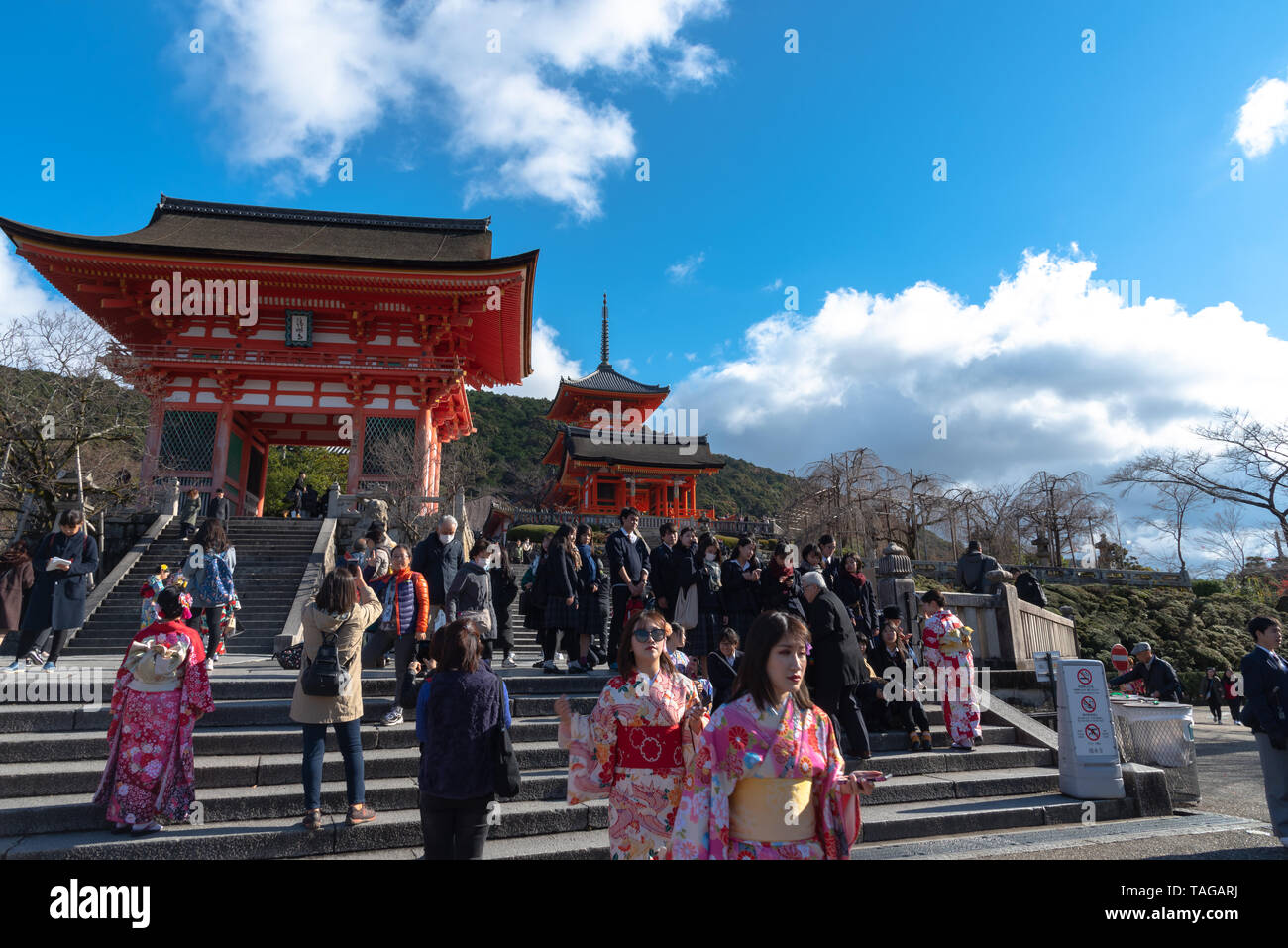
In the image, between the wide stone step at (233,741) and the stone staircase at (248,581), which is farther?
the stone staircase at (248,581)

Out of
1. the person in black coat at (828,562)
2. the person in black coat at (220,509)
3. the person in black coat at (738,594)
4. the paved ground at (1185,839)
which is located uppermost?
the person in black coat at (220,509)

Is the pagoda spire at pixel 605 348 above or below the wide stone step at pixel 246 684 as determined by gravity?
above

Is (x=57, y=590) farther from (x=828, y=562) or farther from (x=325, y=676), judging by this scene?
(x=828, y=562)

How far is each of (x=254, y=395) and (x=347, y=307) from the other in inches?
139

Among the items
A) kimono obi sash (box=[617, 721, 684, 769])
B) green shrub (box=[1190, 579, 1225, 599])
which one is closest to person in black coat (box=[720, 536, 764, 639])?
kimono obi sash (box=[617, 721, 684, 769])

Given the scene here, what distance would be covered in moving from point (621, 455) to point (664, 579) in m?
27.2

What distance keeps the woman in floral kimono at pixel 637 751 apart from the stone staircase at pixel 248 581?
8274 mm

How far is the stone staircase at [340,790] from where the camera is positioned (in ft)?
13.8

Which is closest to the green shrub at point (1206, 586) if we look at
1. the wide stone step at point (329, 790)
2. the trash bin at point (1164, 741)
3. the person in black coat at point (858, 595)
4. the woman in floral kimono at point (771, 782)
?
the trash bin at point (1164, 741)

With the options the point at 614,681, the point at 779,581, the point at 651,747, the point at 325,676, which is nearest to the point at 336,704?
the point at 325,676

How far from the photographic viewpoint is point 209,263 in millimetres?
18312

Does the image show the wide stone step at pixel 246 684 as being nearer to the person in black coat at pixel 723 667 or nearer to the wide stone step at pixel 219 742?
the wide stone step at pixel 219 742

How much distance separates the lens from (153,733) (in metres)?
4.26
